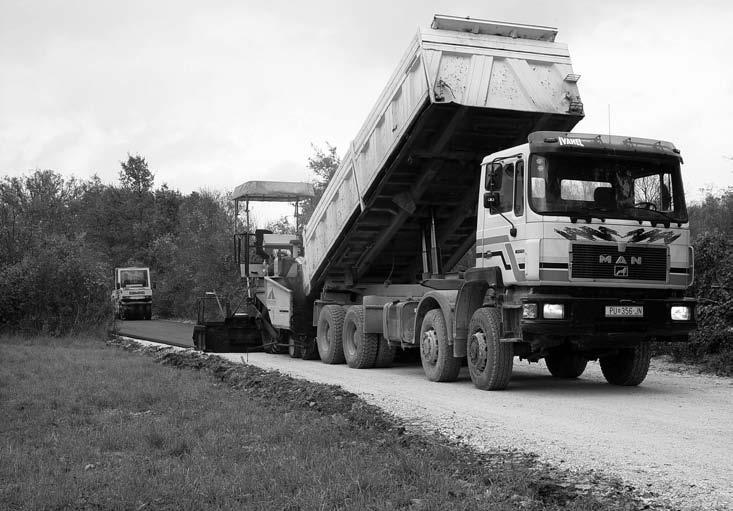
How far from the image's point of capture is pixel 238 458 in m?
5.89

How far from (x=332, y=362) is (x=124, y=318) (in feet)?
92.6

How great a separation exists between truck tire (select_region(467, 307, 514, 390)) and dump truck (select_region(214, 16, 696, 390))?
0.08 feet

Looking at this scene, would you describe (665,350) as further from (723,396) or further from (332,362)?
(332,362)

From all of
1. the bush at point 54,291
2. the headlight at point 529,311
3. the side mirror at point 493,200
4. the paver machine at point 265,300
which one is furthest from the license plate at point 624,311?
the bush at point 54,291

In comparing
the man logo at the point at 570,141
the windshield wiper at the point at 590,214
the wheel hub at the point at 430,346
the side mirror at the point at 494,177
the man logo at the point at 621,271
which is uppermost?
the man logo at the point at 570,141

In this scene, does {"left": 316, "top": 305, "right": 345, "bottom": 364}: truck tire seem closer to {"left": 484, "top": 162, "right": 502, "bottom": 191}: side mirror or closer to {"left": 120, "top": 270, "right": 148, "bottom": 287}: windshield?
{"left": 484, "top": 162, "right": 502, "bottom": 191}: side mirror

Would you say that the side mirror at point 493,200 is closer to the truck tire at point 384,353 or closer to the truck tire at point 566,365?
the truck tire at point 566,365

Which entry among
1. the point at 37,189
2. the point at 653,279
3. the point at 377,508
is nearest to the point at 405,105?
the point at 653,279

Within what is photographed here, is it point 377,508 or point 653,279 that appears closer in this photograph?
point 377,508

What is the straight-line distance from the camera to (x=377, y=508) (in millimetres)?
4664

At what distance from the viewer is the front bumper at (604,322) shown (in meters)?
9.33

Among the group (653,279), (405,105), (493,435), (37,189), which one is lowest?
(493,435)

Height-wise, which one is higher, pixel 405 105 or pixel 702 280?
pixel 405 105

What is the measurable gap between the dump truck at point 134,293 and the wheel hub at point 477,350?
105 ft
